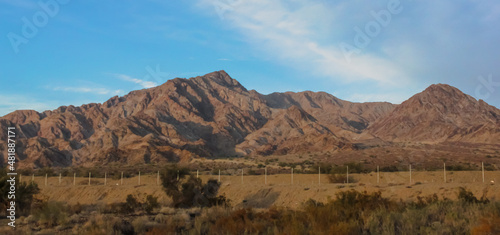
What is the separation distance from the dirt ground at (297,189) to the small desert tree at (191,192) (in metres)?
1.32

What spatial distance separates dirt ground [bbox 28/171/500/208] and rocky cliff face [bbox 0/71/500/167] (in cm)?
5204

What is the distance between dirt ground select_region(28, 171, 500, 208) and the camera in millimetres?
25328

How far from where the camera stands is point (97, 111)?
158375 mm

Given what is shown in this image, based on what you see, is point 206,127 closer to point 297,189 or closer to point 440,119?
point 440,119

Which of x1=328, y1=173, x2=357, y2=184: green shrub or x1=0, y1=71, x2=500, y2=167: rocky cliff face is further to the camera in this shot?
x1=0, y1=71, x2=500, y2=167: rocky cliff face

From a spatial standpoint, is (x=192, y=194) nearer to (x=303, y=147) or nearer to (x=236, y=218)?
(x=236, y=218)

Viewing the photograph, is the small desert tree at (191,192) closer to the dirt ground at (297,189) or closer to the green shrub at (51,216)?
the dirt ground at (297,189)

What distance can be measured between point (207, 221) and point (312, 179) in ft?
86.8

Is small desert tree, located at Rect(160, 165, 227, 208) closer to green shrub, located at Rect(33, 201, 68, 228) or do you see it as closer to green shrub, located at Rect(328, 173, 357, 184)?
green shrub, located at Rect(33, 201, 68, 228)

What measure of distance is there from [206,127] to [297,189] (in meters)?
106

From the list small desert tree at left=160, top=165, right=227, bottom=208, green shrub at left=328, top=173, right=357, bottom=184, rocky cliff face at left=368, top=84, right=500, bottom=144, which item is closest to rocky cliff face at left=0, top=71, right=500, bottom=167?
rocky cliff face at left=368, top=84, right=500, bottom=144

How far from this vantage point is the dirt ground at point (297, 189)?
25.3m

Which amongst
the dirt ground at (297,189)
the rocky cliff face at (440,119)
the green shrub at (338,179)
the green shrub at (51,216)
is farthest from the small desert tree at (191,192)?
the rocky cliff face at (440,119)

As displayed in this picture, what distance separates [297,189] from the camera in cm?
Answer: 2978
